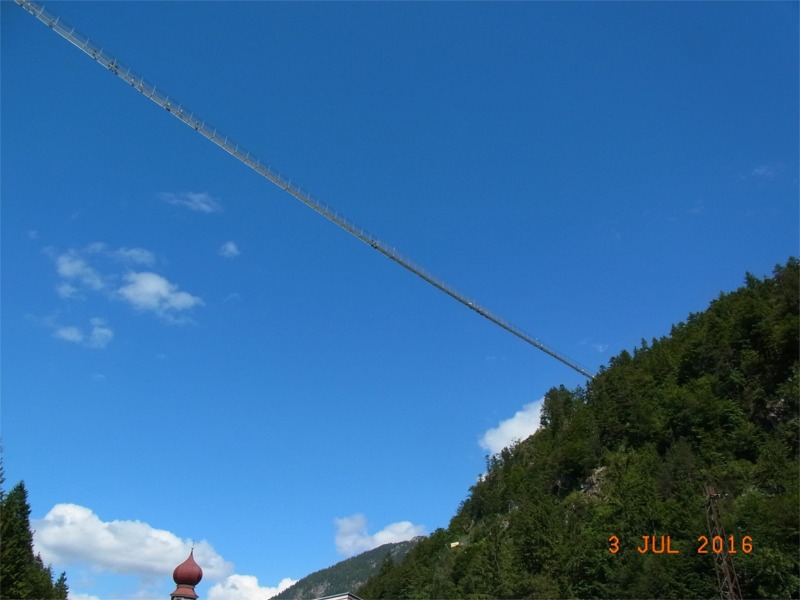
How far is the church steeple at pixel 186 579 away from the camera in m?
42.1

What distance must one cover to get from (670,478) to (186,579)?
1597 inches

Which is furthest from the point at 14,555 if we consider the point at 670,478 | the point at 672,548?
the point at 670,478

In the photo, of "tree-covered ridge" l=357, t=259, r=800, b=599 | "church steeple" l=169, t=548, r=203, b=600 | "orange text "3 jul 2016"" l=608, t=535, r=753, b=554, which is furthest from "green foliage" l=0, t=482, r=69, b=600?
"orange text "3 jul 2016"" l=608, t=535, r=753, b=554

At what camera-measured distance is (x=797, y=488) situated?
4675 centimetres

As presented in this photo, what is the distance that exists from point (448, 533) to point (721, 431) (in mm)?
62107

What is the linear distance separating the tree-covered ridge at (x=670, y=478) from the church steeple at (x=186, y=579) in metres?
23.8

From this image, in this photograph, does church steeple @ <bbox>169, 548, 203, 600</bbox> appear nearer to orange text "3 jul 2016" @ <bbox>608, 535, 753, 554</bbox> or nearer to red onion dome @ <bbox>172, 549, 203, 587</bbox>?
red onion dome @ <bbox>172, 549, 203, 587</bbox>

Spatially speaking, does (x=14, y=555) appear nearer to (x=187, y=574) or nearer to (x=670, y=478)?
(x=187, y=574)

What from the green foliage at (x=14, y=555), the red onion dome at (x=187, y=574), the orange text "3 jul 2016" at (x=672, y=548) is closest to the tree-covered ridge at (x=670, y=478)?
the orange text "3 jul 2016" at (x=672, y=548)

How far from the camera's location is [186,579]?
140 ft

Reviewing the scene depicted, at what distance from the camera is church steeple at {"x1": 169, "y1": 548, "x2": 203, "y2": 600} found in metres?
42.1

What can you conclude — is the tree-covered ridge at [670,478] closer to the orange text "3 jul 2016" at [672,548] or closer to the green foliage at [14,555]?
the orange text "3 jul 2016" at [672,548]

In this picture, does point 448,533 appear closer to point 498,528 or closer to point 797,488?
point 498,528

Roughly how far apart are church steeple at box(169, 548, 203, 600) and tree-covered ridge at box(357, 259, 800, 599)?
23.8 metres
